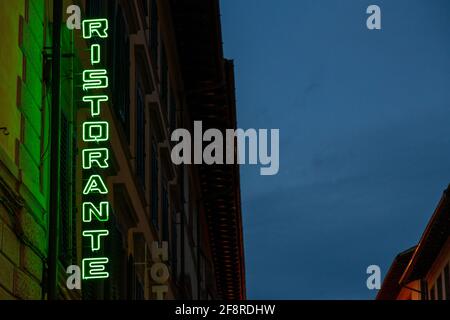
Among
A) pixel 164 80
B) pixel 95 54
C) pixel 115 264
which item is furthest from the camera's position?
pixel 164 80

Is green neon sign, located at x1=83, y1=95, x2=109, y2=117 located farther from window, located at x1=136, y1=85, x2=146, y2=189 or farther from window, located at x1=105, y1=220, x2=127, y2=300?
window, located at x1=136, y1=85, x2=146, y2=189

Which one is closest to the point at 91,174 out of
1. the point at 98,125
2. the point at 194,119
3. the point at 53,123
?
the point at 98,125

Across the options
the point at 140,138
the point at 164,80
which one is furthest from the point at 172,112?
the point at 140,138

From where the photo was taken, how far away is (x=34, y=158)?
12.7 metres

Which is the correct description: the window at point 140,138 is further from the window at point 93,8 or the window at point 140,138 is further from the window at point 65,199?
the window at point 65,199

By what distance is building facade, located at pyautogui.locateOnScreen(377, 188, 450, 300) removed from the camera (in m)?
39.1

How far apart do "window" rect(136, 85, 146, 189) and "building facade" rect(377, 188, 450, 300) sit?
14873mm

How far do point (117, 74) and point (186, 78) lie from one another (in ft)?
47.3

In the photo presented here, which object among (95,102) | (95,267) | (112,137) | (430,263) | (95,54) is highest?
Answer: (430,263)

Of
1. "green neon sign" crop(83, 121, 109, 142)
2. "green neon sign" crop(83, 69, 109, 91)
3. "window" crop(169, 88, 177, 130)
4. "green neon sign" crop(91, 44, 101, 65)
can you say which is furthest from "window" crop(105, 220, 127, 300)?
"window" crop(169, 88, 177, 130)

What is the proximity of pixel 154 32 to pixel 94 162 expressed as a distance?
1090cm

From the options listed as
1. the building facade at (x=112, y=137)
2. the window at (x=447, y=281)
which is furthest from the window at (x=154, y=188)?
the window at (x=447, y=281)

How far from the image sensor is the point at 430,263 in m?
45.9

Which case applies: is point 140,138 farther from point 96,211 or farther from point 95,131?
point 96,211
